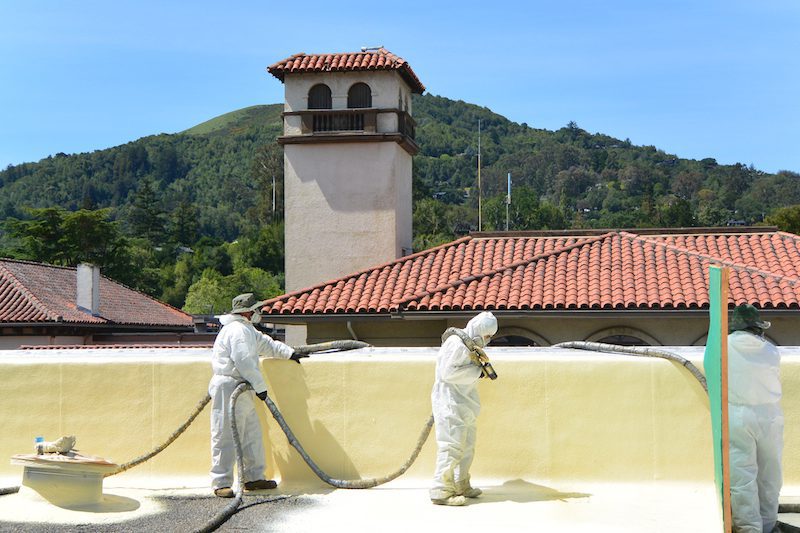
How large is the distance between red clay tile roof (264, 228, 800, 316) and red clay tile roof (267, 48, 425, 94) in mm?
6679

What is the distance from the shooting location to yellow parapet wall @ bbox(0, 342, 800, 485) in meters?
9.33

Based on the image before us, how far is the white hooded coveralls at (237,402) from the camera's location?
9.27 m

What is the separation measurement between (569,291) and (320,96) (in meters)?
12.1

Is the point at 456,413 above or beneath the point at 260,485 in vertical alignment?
above

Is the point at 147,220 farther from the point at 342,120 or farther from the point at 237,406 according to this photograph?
the point at 237,406

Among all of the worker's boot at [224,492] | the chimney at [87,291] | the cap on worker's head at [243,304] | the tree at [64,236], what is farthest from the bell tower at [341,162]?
the tree at [64,236]

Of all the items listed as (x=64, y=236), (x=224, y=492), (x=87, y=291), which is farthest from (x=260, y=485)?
(x=64, y=236)

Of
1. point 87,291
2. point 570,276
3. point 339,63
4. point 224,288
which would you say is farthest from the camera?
point 224,288

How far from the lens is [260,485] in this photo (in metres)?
9.41

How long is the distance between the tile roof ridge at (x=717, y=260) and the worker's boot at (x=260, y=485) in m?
14.6

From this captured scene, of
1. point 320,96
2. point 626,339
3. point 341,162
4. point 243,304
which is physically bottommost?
point 626,339

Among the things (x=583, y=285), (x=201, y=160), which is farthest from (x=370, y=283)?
(x=201, y=160)

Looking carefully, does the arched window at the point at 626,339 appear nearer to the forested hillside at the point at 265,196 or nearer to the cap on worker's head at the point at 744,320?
the cap on worker's head at the point at 744,320

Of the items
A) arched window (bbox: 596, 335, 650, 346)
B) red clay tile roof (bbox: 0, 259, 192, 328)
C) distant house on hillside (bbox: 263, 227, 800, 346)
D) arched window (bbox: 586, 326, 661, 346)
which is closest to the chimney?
red clay tile roof (bbox: 0, 259, 192, 328)
